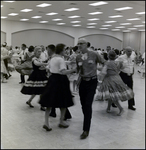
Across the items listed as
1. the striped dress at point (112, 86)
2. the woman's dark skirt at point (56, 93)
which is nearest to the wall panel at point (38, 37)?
the striped dress at point (112, 86)

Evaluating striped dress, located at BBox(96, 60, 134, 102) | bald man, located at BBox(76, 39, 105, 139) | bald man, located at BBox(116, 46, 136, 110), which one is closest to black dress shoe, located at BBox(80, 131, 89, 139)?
bald man, located at BBox(76, 39, 105, 139)

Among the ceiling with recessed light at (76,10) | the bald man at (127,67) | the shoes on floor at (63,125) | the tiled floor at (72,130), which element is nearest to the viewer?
the tiled floor at (72,130)

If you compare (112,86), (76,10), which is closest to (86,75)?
(112,86)

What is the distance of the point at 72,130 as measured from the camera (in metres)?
3.81

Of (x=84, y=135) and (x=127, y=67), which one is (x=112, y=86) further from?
(x=84, y=135)

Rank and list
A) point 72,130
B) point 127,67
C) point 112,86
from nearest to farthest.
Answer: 1. point 72,130
2. point 112,86
3. point 127,67

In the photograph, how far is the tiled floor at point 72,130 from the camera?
10.6 ft

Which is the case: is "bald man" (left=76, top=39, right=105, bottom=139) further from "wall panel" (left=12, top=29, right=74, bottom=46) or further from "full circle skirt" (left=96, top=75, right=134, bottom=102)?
"wall panel" (left=12, top=29, right=74, bottom=46)

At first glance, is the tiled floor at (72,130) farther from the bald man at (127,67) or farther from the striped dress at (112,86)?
the bald man at (127,67)

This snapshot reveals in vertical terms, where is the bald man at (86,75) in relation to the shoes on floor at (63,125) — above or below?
above

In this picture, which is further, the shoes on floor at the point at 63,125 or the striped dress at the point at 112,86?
the striped dress at the point at 112,86

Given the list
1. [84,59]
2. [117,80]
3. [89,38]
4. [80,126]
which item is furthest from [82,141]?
[89,38]

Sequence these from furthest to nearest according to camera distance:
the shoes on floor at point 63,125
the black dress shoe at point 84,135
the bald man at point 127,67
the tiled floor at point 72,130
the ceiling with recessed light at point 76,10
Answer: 1. the ceiling with recessed light at point 76,10
2. the bald man at point 127,67
3. the shoes on floor at point 63,125
4. the black dress shoe at point 84,135
5. the tiled floor at point 72,130

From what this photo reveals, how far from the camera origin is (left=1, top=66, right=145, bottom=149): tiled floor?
3234 mm
